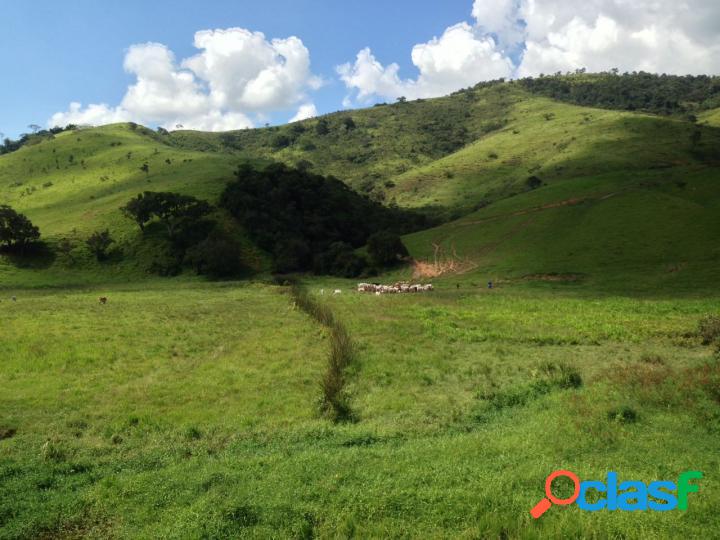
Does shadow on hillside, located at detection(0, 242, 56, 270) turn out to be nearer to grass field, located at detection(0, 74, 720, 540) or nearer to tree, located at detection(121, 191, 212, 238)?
grass field, located at detection(0, 74, 720, 540)

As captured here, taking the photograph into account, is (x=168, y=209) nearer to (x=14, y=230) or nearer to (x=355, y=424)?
(x=14, y=230)

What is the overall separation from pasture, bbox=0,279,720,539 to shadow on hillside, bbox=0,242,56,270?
4118 centimetres

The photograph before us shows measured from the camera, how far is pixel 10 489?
445 inches

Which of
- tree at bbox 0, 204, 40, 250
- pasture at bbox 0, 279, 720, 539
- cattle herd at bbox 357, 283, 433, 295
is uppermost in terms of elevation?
tree at bbox 0, 204, 40, 250

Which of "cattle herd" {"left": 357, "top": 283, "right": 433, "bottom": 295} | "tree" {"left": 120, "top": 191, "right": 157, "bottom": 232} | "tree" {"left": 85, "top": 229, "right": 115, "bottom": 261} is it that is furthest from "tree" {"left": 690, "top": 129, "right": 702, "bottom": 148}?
"tree" {"left": 85, "top": 229, "right": 115, "bottom": 261}

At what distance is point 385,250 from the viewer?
65438 millimetres

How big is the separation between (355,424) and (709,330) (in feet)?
65.2

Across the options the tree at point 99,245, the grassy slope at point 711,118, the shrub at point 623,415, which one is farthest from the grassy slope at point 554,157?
the shrub at point 623,415

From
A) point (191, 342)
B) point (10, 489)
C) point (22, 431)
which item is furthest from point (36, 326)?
point (10, 489)

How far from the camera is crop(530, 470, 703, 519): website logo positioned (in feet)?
28.5

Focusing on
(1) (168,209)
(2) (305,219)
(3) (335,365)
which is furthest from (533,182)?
(3) (335,365)

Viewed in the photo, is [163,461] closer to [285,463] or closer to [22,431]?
[285,463]

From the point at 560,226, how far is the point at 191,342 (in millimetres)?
54084

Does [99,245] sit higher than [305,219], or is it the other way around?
[305,219]
